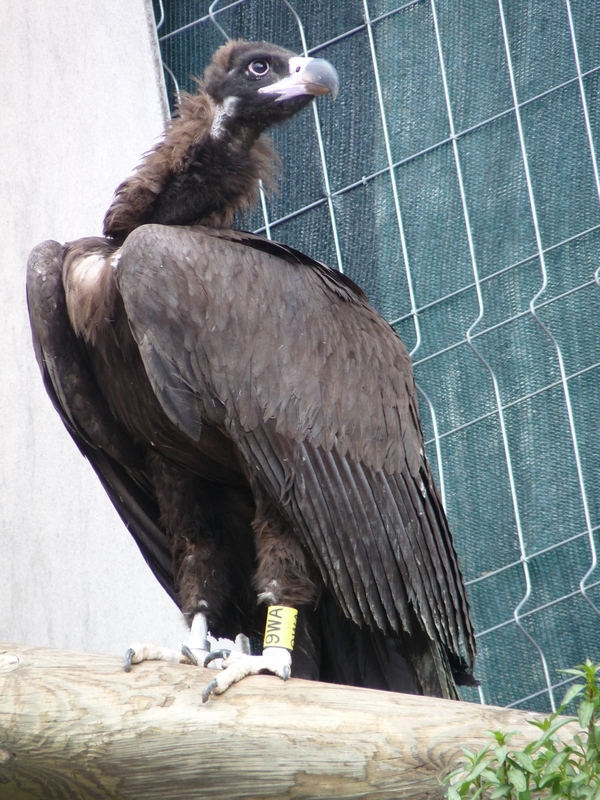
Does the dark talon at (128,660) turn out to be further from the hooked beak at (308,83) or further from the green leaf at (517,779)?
the hooked beak at (308,83)

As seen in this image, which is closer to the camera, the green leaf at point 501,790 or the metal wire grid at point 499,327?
the green leaf at point 501,790

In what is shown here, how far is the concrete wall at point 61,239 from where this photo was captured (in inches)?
167

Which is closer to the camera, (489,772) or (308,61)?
(489,772)

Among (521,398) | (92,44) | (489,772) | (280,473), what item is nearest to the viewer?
(489,772)

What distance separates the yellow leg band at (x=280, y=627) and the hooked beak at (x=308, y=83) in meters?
1.58

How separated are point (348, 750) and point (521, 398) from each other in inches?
96.2

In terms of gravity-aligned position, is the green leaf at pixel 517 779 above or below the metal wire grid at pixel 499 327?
below

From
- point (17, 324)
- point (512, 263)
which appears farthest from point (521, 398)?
point (17, 324)

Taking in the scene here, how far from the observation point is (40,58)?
468cm

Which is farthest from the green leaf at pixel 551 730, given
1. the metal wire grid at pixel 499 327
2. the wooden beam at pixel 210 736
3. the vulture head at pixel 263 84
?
the metal wire grid at pixel 499 327

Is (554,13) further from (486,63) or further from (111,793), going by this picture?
(111,793)

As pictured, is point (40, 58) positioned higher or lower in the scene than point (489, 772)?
higher

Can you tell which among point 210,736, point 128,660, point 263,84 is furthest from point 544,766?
point 263,84

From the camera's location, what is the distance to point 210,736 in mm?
2287
